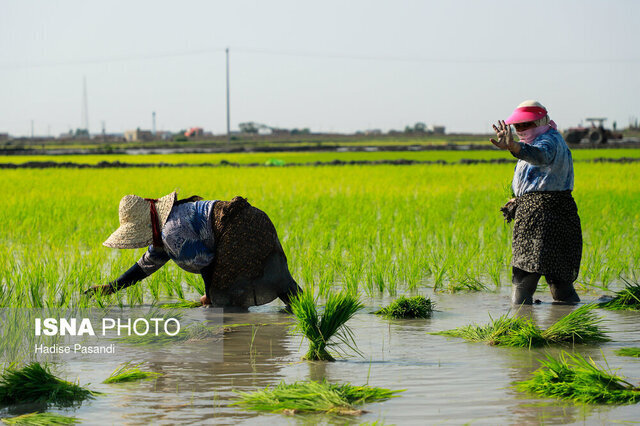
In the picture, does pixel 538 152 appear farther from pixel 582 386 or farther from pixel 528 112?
pixel 582 386

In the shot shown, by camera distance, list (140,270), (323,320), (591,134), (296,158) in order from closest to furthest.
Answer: (323,320)
(140,270)
(296,158)
(591,134)

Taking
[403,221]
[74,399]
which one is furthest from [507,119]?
[403,221]

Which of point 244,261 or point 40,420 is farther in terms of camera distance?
point 244,261

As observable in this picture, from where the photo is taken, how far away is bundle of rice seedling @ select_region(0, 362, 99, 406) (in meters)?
3.11

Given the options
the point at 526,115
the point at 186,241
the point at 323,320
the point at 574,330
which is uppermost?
the point at 526,115

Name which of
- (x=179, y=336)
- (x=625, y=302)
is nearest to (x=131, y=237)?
(x=179, y=336)

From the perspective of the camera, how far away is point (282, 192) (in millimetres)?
13016

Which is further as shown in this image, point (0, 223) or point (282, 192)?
point (282, 192)

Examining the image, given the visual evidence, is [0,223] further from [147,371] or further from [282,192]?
[147,371]

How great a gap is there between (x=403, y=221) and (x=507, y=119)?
13.9ft

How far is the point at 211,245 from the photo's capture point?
4699 mm

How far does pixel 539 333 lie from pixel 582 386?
0.93 m

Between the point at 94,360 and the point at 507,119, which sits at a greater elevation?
the point at 507,119

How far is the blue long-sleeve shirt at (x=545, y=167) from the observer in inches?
190
